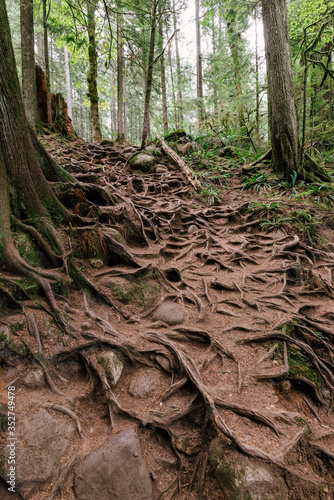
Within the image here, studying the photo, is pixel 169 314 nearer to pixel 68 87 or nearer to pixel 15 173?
pixel 15 173

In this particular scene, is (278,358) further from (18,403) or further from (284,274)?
(18,403)

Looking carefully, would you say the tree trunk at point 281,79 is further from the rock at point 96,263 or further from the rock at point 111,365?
the rock at point 111,365

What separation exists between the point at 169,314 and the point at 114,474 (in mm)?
1850

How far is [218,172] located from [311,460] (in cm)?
805

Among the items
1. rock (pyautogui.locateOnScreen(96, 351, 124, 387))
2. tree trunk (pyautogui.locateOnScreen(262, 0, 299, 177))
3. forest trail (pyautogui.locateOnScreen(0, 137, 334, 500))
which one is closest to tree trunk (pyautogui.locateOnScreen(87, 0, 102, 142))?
tree trunk (pyautogui.locateOnScreen(262, 0, 299, 177))

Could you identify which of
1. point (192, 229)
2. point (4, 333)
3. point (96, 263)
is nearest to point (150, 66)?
point (192, 229)

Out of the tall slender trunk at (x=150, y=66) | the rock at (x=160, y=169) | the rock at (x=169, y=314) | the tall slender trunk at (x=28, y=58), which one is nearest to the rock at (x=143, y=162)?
the rock at (x=160, y=169)

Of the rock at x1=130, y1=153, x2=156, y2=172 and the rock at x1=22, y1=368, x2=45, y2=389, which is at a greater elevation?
the rock at x1=130, y1=153, x2=156, y2=172

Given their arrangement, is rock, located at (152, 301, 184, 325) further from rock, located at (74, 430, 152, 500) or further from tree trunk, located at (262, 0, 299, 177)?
tree trunk, located at (262, 0, 299, 177)

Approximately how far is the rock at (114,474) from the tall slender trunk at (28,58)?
827cm

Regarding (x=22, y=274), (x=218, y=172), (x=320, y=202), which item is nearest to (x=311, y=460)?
Result: (x=22, y=274)

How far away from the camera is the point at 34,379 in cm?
219

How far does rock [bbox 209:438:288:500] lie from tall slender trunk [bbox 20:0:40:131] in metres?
8.75

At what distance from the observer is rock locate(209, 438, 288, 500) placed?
1.73m
